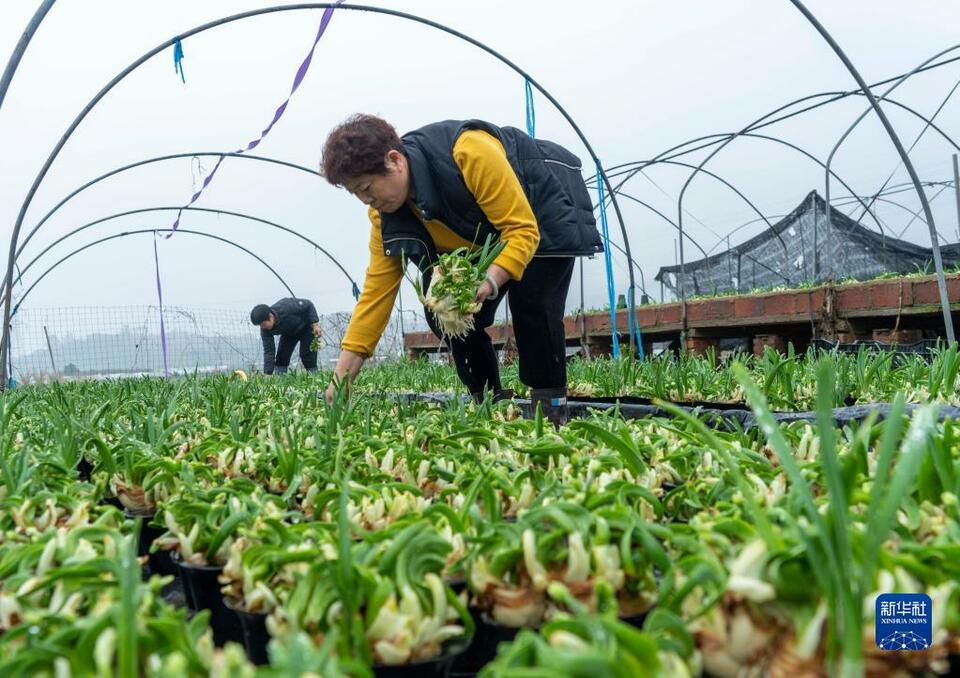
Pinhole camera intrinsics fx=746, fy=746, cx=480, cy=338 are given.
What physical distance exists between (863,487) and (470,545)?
514 millimetres

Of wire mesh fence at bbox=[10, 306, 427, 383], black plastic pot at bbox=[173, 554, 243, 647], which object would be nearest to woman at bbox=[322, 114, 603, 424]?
black plastic pot at bbox=[173, 554, 243, 647]

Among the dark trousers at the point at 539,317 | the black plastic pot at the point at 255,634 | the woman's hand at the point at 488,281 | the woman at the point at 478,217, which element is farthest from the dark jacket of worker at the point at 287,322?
the black plastic pot at the point at 255,634

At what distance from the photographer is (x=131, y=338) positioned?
15.4 meters

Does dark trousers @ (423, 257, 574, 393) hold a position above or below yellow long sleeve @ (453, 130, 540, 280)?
below

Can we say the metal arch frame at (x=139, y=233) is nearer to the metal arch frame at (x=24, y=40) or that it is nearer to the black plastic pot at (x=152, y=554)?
the metal arch frame at (x=24, y=40)

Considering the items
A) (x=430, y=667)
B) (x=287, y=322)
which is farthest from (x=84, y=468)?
(x=287, y=322)

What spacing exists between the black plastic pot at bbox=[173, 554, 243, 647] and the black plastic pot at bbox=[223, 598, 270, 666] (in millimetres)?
189

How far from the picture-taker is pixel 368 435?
1787 millimetres

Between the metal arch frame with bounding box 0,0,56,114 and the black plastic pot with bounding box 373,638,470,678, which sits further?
the metal arch frame with bounding box 0,0,56,114

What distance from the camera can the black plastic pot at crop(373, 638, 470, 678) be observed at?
736 mm

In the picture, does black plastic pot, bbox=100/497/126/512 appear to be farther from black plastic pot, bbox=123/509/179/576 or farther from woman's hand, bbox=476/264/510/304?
woman's hand, bbox=476/264/510/304

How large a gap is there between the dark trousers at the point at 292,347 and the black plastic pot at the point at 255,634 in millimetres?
8553

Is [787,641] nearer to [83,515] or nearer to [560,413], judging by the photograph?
[83,515]

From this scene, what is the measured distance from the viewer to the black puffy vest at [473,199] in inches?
102
